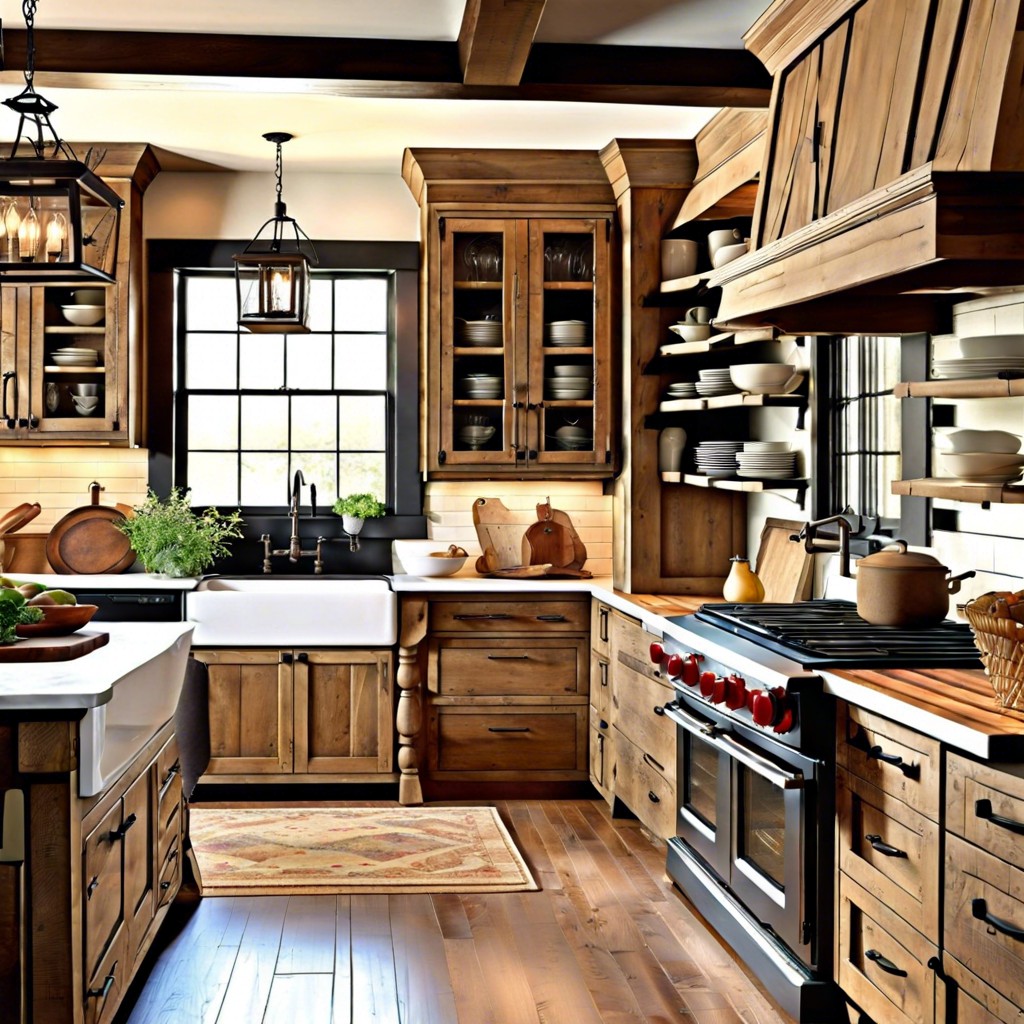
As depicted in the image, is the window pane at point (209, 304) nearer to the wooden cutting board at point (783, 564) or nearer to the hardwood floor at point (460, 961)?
the wooden cutting board at point (783, 564)

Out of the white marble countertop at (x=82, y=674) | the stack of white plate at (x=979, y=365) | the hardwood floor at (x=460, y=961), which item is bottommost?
the hardwood floor at (x=460, y=961)

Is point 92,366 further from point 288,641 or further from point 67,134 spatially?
point 288,641

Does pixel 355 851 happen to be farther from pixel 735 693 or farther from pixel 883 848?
pixel 883 848

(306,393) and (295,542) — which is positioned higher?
(306,393)

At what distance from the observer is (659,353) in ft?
18.4

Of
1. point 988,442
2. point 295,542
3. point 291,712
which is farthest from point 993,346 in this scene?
point 295,542

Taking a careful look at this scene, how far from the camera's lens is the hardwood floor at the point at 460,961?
10.9ft

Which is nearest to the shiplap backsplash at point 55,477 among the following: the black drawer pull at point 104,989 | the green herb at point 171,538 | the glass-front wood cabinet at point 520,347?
the green herb at point 171,538

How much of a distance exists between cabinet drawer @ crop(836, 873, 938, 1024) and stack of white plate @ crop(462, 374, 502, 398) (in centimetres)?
326

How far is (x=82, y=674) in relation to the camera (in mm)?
2900

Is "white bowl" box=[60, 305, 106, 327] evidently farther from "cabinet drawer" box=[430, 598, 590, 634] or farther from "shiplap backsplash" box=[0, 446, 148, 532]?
"cabinet drawer" box=[430, 598, 590, 634]

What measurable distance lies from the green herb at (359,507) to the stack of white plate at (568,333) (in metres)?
1.20

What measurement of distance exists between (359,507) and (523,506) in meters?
0.82

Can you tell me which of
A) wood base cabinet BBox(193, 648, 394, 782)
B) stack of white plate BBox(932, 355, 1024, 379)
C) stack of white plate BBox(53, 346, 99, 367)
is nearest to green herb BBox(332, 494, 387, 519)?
wood base cabinet BBox(193, 648, 394, 782)
